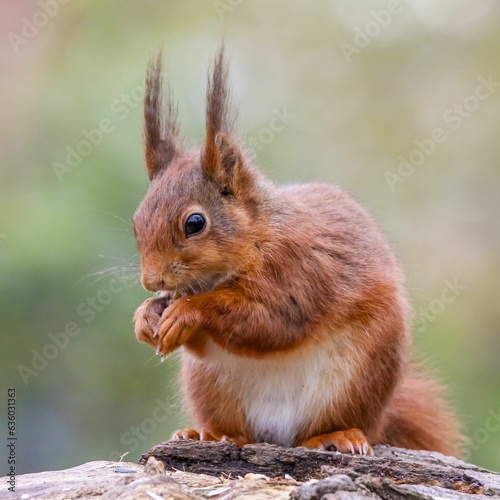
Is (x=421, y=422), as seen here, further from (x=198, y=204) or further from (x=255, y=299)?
(x=198, y=204)

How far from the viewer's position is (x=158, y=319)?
2.32m

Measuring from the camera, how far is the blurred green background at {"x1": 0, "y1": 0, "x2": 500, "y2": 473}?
3297mm

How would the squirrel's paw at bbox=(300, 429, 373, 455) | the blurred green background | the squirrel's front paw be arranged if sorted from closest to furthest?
the squirrel's front paw < the squirrel's paw at bbox=(300, 429, 373, 455) < the blurred green background

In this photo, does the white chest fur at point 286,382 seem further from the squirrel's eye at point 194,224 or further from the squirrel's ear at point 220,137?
the squirrel's ear at point 220,137

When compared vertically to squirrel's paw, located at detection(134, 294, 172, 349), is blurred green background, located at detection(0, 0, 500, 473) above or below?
above

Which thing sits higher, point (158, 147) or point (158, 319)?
point (158, 147)

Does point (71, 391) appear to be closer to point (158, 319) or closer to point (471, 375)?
point (158, 319)

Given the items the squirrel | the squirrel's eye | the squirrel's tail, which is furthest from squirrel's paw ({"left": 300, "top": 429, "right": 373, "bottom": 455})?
the squirrel's eye

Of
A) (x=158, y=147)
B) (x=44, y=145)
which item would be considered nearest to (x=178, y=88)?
(x=44, y=145)

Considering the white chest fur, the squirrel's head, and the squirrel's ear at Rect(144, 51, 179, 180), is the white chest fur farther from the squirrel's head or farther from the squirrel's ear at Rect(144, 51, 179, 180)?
the squirrel's ear at Rect(144, 51, 179, 180)

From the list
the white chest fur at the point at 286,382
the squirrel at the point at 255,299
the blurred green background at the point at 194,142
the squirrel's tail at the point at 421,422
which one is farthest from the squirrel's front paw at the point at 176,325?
the squirrel's tail at the point at 421,422

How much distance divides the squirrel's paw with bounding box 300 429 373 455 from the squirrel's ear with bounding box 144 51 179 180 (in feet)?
3.00

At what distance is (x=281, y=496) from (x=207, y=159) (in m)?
1.01

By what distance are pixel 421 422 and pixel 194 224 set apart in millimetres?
1100
